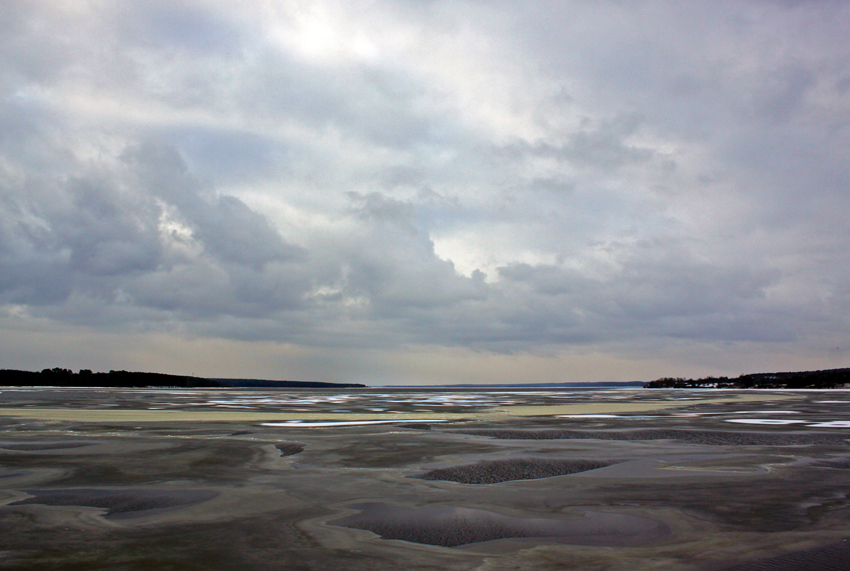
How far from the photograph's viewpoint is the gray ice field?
6559mm

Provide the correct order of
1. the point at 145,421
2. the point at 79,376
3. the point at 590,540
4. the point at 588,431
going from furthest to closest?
1. the point at 79,376
2. the point at 145,421
3. the point at 588,431
4. the point at 590,540

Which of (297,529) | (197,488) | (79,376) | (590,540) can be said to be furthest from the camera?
(79,376)

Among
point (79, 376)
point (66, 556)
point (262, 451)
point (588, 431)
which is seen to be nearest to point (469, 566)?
point (66, 556)

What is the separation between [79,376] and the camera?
597 ft

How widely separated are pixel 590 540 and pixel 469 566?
6.14ft

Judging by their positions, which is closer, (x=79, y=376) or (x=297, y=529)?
(x=297, y=529)

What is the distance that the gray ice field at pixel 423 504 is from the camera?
21.5 ft

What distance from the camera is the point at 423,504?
937 centimetres

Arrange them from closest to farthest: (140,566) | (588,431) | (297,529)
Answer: (140,566)
(297,529)
(588,431)

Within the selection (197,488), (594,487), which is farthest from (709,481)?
(197,488)

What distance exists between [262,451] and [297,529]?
8.39 meters

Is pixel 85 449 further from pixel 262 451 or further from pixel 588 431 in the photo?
pixel 588 431

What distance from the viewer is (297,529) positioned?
7.75 metres

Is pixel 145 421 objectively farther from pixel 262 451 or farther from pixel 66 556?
pixel 66 556
